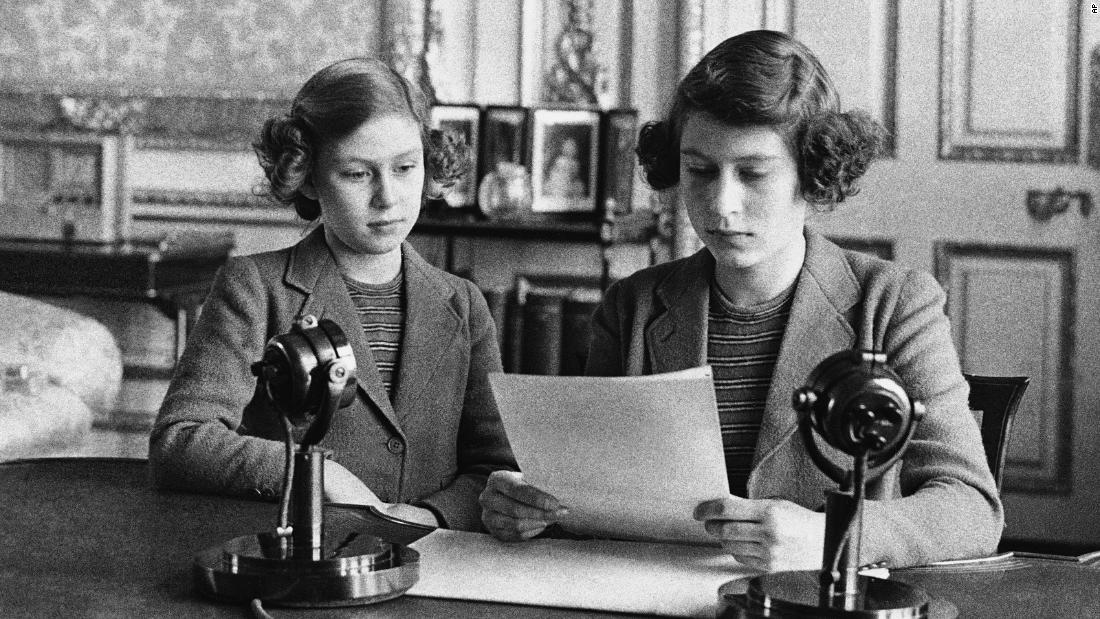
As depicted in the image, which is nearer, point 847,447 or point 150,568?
point 847,447

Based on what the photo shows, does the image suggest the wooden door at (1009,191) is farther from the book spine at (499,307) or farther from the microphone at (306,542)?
the microphone at (306,542)

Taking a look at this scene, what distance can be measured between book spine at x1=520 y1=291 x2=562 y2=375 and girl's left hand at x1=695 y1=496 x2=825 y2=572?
2.75m

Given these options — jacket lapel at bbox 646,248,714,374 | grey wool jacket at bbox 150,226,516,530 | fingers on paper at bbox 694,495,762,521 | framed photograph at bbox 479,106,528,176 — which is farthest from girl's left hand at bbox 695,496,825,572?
framed photograph at bbox 479,106,528,176

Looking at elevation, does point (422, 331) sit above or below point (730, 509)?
above

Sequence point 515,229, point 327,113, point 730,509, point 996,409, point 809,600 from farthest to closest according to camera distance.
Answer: point 515,229, point 327,113, point 996,409, point 730,509, point 809,600

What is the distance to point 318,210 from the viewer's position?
87.9 inches

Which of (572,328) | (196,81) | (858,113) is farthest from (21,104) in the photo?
(858,113)


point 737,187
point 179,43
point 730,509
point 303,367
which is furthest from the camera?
point 179,43

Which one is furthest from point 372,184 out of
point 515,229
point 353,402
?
point 515,229

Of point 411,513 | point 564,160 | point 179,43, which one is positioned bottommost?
point 411,513

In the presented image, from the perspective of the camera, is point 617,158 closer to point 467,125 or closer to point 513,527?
point 467,125

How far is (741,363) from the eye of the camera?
6.14 ft

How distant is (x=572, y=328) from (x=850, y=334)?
2.44 m

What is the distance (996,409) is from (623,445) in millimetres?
673
